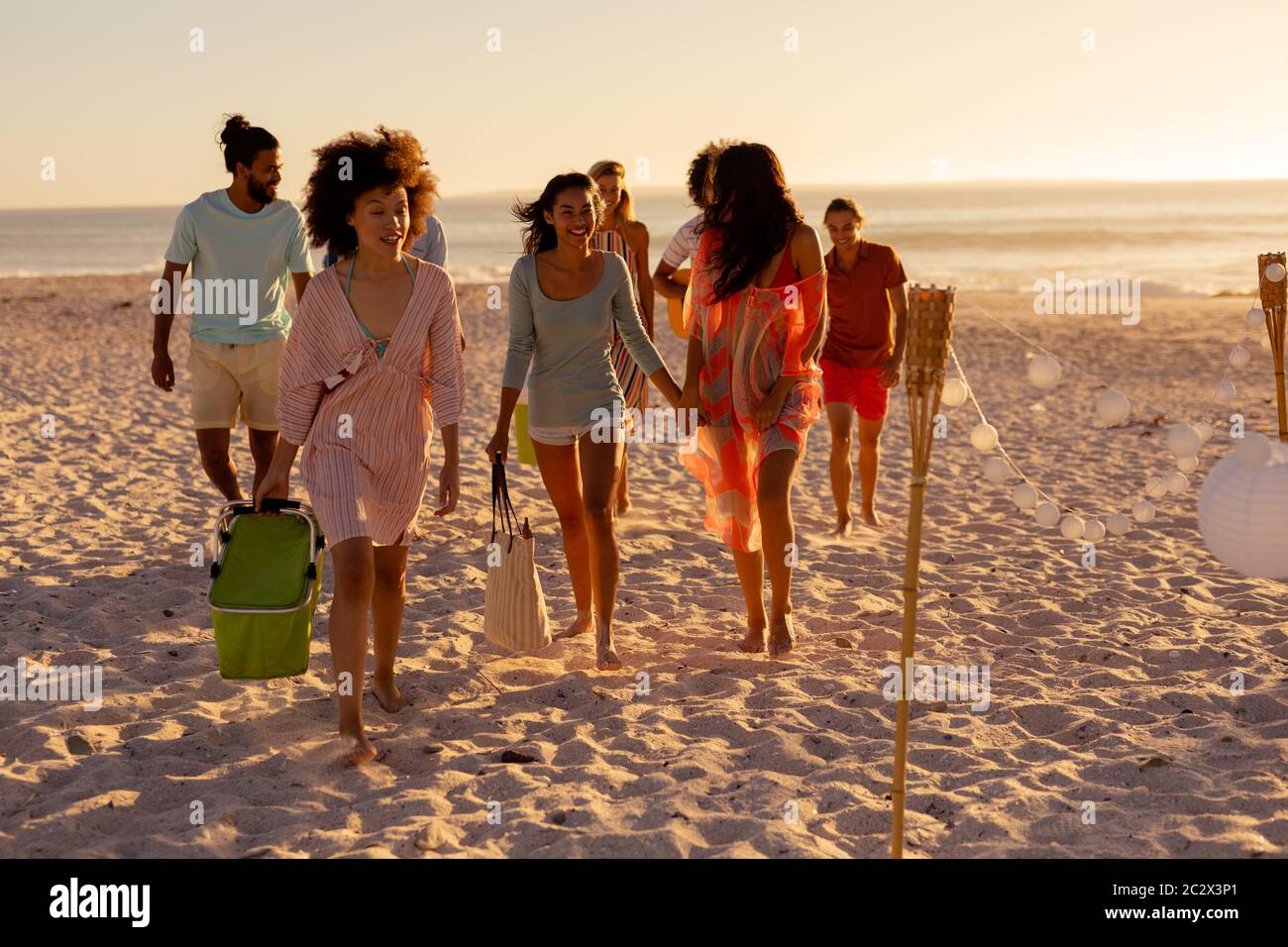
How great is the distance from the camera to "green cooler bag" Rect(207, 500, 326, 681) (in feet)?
12.6

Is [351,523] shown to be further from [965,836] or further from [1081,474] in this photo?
[1081,474]

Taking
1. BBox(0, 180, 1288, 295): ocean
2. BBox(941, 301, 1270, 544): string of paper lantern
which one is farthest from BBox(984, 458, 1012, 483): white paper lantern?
BBox(0, 180, 1288, 295): ocean

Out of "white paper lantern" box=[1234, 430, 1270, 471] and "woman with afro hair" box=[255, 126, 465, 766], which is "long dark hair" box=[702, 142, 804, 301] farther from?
"white paper lantern" box=[1234, 430, 1270, 471]

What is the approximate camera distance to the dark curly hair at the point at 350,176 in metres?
3.73

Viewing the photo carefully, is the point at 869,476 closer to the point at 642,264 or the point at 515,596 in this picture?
the point at 642,264

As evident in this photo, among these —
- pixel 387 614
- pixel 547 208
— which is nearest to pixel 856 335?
pixel 547 208

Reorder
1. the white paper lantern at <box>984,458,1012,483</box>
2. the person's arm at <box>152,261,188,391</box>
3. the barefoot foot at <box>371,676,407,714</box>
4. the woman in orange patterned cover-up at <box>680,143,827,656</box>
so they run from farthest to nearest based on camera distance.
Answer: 1. the person's arm at <box>152,261,188,391</box>
2. the woman in orange patterned cover-up at <box>680,143,827,656</box>
3. the barefoot foot at <box>371,676,407,714</box>
4. the white paper lantern at <box>984,458,1012,483</box>

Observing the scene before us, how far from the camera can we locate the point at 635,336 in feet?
15.5

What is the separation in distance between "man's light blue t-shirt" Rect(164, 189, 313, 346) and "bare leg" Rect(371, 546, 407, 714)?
164 centimetres

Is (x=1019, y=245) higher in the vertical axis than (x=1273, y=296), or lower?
higher

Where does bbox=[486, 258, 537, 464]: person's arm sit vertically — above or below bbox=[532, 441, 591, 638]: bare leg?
above

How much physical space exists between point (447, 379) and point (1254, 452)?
252 cm

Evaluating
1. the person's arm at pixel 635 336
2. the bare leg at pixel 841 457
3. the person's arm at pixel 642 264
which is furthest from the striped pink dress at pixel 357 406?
the bare leg at pixel 841 457

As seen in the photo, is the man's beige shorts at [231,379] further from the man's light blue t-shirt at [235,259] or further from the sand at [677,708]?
the sand at [677,708]
